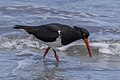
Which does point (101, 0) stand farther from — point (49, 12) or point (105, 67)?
point (105, 67)

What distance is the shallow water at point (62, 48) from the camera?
24.8 feet

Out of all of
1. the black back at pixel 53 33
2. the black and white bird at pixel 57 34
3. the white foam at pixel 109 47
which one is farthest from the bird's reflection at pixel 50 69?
the white foam at pixel 109 47

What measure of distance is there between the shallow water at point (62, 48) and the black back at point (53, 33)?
32 centimetres

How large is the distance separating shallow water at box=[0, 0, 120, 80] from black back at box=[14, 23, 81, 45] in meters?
0.32

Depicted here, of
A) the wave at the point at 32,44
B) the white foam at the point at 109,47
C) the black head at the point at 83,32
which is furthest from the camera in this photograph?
the wave at the point at 32,44

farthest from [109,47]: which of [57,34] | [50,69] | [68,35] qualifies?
[50,69]

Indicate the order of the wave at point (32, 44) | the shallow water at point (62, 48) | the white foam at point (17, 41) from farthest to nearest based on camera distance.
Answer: the white foam at point (17, 41)
the wave at point (32, 44)
the shallow water at point (62, 48)

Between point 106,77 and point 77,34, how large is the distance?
125 cm

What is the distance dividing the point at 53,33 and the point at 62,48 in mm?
1204

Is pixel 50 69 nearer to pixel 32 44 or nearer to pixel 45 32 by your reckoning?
pixel 45 32

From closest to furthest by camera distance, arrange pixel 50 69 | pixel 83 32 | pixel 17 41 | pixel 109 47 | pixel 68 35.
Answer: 1. pixel 50 69
2. pixel 83 32
3. pixel 68 35
4. pixel 109 47
5. pixel 17 41

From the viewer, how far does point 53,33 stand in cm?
818

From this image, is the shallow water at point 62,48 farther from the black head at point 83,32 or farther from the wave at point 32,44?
the black head at point 83,32

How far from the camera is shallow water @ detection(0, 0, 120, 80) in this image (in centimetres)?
757
